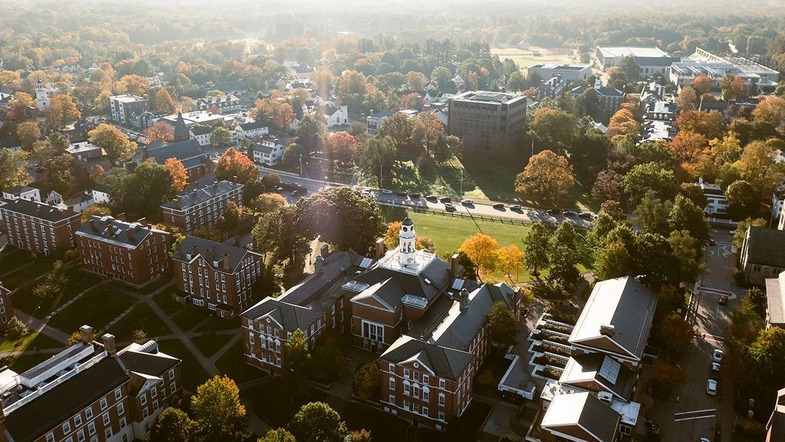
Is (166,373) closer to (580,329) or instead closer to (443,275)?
(443,275)

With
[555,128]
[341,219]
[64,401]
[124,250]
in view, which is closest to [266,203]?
[341,219]

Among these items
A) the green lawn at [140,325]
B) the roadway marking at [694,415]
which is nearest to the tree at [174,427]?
the green lawn at [140,325]

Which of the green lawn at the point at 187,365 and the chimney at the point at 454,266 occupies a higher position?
the chimney at the point at 454,266

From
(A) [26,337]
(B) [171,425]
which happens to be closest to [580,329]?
(B) [171,425]

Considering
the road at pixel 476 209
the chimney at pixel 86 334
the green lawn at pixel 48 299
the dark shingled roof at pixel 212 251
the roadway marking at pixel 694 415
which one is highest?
the chimney at pixel 86 334

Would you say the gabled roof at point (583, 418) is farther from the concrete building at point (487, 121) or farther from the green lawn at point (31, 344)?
the concrete building at point (487, 121)

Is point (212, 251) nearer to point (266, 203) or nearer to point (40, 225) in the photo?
point (266, 203)

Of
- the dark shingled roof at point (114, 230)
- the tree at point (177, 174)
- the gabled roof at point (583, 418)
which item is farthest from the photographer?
the tree at point (177, 174)

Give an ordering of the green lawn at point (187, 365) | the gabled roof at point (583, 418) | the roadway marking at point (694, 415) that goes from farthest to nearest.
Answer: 1. the green lawn at point (187, 365)
2. the roadway marking at point (694, 415)
3. the gabled roof at point (583, 418)
